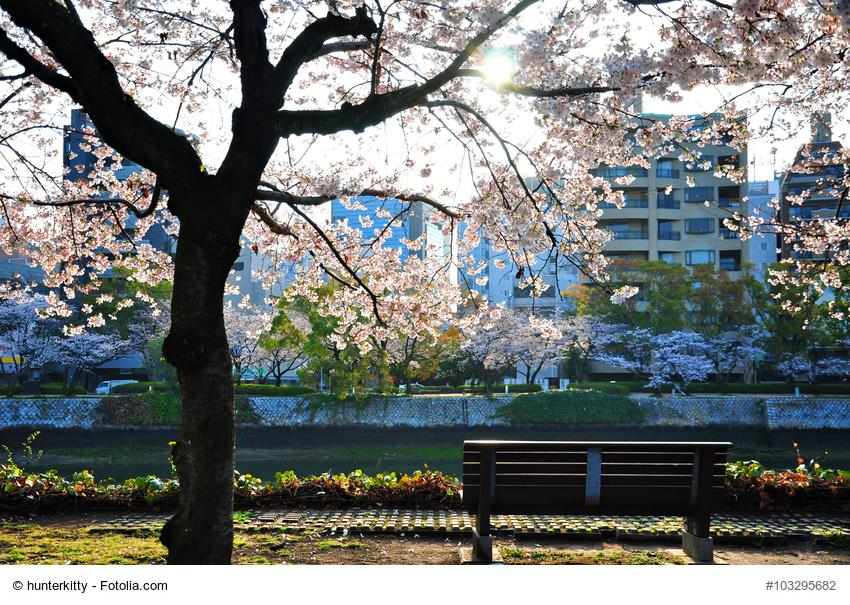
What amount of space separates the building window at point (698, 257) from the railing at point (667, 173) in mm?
3992

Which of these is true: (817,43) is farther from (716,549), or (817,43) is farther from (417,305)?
(417,305)

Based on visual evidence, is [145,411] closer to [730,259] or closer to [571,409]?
[571,409]

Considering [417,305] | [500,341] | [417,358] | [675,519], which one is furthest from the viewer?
[500,341]

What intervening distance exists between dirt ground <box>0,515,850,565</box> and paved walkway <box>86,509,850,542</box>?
0.11 metres

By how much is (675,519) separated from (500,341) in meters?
24.3

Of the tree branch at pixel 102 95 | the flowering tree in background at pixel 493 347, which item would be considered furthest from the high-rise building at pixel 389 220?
the flowering tree in background at pixel 493 347

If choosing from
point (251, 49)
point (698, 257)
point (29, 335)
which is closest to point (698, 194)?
point (698, 257)

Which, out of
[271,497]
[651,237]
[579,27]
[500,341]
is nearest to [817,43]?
[579,27]

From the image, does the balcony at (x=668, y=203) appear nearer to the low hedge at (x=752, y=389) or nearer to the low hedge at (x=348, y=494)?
the low hedge at (x=752, y=389)

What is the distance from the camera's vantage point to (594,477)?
484cm

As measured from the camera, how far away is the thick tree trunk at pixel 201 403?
388 cm

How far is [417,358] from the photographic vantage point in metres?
28.3

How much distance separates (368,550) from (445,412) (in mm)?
21762

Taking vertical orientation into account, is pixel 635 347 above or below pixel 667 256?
below
